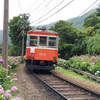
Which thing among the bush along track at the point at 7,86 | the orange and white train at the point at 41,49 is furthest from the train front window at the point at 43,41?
the bush along track at the point at 7,86

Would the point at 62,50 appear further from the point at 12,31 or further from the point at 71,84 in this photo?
the point at 71,84

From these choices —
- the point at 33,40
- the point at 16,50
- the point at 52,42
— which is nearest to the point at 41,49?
the point at 33,40

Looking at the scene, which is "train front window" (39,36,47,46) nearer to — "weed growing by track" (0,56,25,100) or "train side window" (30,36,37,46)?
"train side window" (30,36,37,46)

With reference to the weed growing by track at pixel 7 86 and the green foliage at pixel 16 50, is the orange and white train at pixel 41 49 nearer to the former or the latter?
the weed growing by track at pixel 7 86

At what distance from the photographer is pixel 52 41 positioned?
11.0 metres

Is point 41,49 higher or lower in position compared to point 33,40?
lower

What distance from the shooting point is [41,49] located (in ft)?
35.1

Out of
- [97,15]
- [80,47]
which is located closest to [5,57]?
[80,47]

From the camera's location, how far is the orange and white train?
418 inches

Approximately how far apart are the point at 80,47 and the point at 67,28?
544 centimetres

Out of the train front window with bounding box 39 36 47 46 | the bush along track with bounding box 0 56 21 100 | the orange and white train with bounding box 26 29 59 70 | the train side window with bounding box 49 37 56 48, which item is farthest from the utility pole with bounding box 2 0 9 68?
the train side window with bounding box 49 37 56 48

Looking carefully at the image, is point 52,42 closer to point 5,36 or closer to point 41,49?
point 41,49

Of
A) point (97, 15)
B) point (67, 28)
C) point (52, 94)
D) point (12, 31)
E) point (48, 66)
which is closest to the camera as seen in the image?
point (52, 94)

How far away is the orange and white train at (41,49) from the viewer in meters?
10.6
